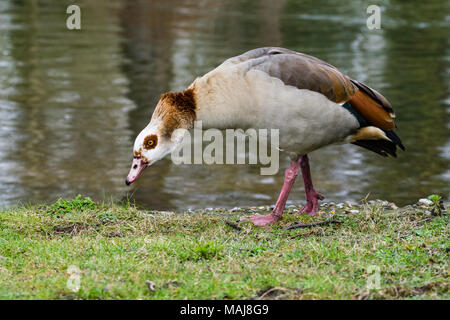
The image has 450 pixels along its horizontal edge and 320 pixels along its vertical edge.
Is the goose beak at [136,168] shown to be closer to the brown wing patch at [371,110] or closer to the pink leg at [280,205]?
the pink leg at [280,205]

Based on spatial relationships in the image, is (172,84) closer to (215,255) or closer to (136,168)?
(136,168)

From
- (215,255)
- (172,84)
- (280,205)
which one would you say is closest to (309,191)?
(280,205)

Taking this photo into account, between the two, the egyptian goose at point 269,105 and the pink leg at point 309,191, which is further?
the pink leg at point 309,191

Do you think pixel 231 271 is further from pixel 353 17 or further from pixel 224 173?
pixel 353 17

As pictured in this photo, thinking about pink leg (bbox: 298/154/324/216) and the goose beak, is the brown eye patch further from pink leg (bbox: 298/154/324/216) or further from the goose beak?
pink leg (bbox: 298/154/324/216)

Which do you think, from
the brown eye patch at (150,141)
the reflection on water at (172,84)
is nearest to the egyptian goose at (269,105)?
the brown eye patch at (150,141)

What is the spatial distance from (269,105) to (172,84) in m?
9.45

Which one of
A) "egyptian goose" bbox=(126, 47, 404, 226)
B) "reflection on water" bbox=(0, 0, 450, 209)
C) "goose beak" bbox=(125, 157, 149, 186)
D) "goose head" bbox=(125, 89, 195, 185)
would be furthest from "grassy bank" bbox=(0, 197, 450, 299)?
"reflection on water" bbox=(0, 0, 450, 209)

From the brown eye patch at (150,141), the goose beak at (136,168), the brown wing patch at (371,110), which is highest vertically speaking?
the brown wing patch at (371,110)

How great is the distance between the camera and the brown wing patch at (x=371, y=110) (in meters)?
6.75

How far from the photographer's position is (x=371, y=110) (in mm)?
6820

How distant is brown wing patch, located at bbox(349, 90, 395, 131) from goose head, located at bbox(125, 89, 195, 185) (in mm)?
1609
